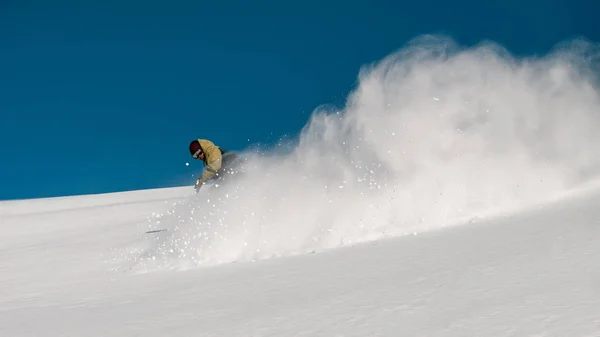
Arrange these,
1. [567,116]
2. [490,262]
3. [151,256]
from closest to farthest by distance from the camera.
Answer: [490,262], [151,256], [567,116]

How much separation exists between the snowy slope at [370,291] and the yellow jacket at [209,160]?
82.5 inches

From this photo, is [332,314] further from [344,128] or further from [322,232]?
[344,128]

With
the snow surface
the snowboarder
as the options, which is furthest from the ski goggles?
the snow surface

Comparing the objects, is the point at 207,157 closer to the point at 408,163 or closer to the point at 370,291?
the point at 408,163

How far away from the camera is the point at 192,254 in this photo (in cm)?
741

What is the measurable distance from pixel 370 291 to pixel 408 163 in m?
4.78

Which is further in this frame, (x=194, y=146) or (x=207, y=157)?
(x=207, y=157)

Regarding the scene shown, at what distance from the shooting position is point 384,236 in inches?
260

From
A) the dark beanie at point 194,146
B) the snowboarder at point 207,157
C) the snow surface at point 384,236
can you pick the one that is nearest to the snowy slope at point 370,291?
the snow surface at point 384,236

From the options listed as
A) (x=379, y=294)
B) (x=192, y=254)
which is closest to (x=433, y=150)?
(x=192, y=254)

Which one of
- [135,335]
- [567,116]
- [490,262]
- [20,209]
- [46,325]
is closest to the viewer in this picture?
[135,335]

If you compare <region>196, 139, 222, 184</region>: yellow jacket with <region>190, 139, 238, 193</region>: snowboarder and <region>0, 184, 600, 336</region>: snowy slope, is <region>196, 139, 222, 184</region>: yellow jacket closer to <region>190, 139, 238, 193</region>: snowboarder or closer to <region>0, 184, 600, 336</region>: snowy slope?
<region>190, 139, 238, 193</region>: snowboarder

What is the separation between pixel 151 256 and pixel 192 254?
734mm

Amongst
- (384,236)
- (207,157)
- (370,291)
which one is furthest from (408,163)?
(370,291)
